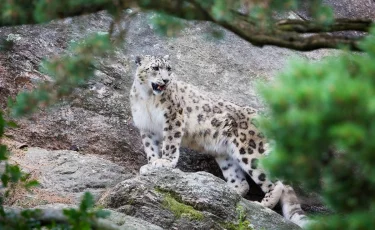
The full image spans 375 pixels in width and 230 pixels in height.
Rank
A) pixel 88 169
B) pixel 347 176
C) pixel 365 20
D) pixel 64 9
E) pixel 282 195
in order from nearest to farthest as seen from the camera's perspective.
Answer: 1. pixel 347 176
2. pixel 64 9
3. pixel 365 20
4. pixel 88 169
5. pixel 282 195

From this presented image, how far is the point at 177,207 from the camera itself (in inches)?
332

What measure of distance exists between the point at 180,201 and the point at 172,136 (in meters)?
2.20

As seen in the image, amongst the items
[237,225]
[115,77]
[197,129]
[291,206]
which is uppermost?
[115,77]

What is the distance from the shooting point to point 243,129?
1093cm

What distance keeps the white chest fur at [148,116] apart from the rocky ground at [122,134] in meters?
0.51

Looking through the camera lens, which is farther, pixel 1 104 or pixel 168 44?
pixel 168 44

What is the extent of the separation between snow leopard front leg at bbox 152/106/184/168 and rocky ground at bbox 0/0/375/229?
20.6 inches

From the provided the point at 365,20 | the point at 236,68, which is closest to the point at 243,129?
the point at 236,68

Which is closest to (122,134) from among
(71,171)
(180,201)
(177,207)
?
(71,171)

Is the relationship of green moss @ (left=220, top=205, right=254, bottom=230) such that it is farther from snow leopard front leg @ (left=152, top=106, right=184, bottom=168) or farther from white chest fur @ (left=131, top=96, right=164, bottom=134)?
white chest fur @ (left=131, top=96, right=164, bottom=134)

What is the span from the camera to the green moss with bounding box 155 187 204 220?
8.38 metres

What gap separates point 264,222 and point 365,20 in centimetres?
446

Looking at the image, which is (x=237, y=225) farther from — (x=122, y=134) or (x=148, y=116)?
(x=122, y=134)

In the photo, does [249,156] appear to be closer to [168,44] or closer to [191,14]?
[168,44]
